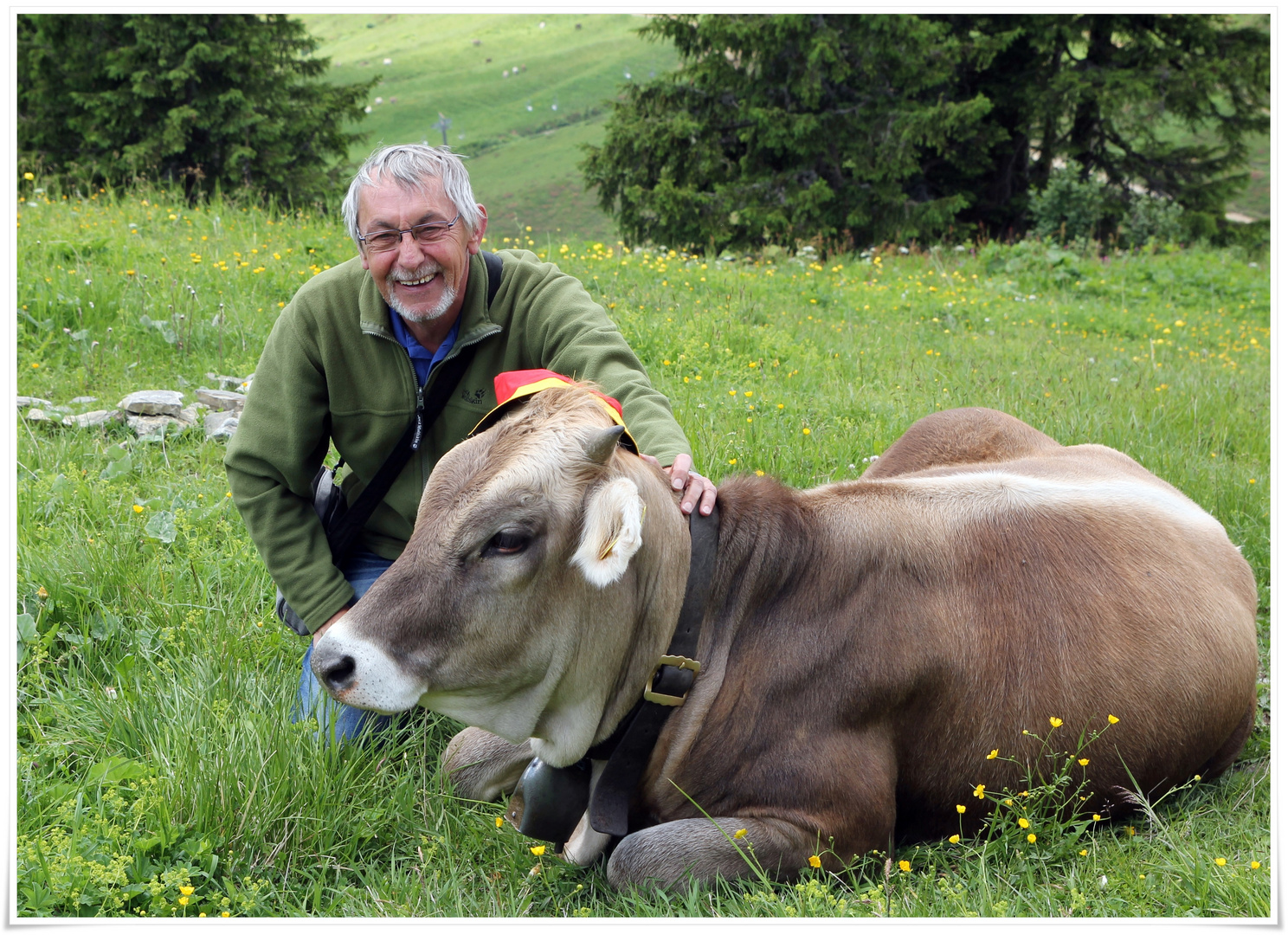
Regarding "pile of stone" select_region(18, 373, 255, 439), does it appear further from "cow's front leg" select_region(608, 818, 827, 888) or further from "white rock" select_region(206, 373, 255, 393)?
"cow's front leg" select_region(608, 818, 827, 888)

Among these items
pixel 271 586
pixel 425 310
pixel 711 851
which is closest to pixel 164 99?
pixel 271 586

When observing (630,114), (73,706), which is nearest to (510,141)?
(630,114)

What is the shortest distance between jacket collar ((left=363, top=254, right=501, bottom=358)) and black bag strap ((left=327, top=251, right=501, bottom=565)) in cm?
5

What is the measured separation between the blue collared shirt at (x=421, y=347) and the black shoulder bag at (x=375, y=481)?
6 cm

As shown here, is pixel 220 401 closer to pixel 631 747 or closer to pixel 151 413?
pixel 151 413

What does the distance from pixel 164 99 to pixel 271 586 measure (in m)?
13.4

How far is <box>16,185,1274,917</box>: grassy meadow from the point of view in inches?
117

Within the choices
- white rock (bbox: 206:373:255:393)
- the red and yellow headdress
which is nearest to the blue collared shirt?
the red and yellow headdress

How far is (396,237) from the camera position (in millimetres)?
3701

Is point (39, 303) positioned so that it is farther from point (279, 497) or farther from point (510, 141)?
point (510, 141)

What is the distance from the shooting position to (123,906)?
281 cm

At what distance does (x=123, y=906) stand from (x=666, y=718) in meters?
1.55

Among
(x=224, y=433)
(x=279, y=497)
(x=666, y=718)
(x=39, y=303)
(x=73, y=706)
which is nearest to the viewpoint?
(x=666, y=718)

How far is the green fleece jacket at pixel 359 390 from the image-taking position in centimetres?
382
